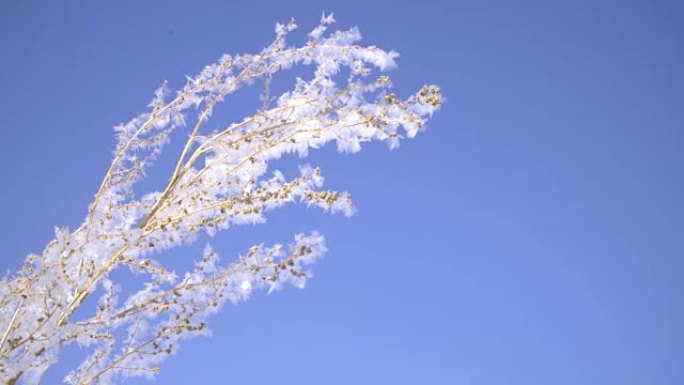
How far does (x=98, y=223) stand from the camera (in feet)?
7.70

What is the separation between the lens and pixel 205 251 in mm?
2539

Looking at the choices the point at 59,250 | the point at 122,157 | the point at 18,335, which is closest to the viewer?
the point at 59,250

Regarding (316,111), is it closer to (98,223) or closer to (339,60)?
(339,60)

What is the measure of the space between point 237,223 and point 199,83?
0.67m

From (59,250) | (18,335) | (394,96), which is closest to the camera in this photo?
(59,250)

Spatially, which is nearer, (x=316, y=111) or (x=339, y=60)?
(x=316, y=111)

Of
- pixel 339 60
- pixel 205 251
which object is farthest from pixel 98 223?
pixel 339 60

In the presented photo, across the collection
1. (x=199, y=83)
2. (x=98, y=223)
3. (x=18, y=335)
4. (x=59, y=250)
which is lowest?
(x=18, y=335)

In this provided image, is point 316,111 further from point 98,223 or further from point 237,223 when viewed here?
point 98,223

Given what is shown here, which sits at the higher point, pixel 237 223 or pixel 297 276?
pixel 237 223

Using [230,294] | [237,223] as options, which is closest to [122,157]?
[237,223]

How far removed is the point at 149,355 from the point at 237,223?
62 centimetres

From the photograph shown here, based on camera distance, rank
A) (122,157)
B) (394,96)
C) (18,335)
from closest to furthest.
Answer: (18,335) → (394,96) → (122,157)

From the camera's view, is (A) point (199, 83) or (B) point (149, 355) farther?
(A) point (199, 83)
